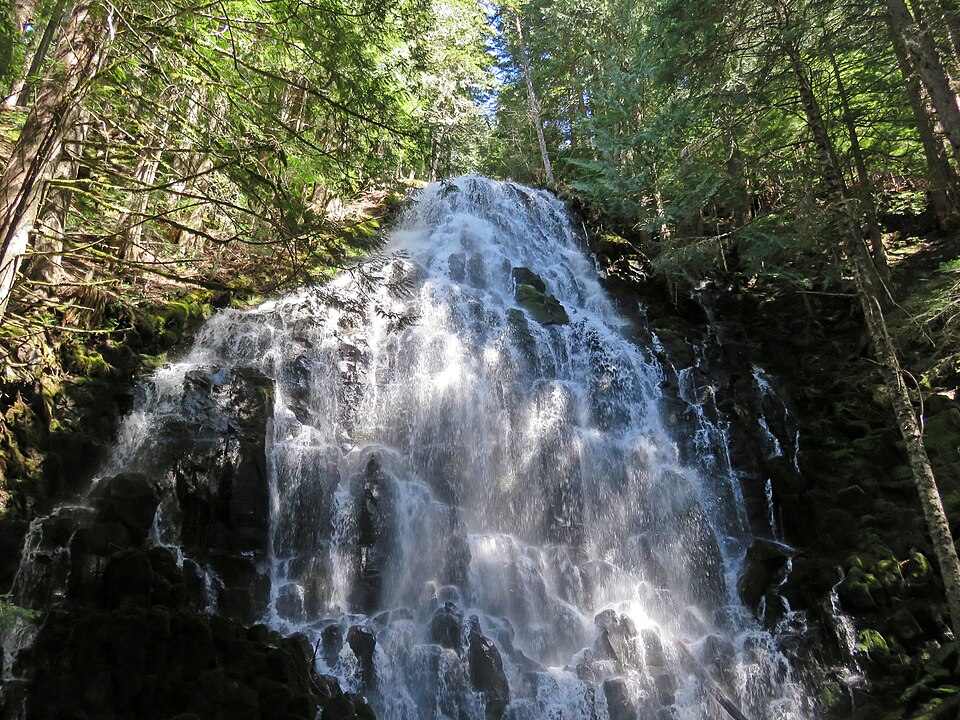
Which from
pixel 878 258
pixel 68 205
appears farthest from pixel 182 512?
pixel 878 258

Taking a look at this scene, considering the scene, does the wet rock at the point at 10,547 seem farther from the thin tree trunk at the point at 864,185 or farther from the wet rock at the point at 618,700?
the thin tree trunk at the point at 864,185

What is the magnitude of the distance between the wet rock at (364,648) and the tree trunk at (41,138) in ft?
19.7

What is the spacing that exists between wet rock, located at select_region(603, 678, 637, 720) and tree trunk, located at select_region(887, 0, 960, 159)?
793cm

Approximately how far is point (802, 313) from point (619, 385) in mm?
5488

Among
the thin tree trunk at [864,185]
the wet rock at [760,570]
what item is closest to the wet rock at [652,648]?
the wet rock at [760,570]

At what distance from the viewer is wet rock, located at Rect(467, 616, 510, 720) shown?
308 inches

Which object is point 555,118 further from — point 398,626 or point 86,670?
point 86,670

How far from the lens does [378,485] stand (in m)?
9.95

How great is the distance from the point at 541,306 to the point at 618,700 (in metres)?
8.76

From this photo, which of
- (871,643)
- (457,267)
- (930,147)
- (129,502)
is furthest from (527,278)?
(129,502)

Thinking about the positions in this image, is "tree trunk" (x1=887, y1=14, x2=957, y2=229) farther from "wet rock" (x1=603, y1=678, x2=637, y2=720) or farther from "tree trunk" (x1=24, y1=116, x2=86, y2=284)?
"tree trunk" (x1=24, y1=116, x2=86, y2=284)

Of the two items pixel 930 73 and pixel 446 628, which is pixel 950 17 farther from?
pixel 446 628

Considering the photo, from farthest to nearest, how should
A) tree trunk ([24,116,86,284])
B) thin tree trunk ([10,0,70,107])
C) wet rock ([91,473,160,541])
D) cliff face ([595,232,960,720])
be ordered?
cliff face ([595,232,960,720])
wet rock ([91,473,160,541])
tree trunk ([24,116,86,284])
thin tree trunk ([10,0,70,107])

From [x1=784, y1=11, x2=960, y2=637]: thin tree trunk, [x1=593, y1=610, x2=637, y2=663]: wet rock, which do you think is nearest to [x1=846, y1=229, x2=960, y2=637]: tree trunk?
[x1=784, y1=11, x2=960, y2=637]: thin tree trunk
